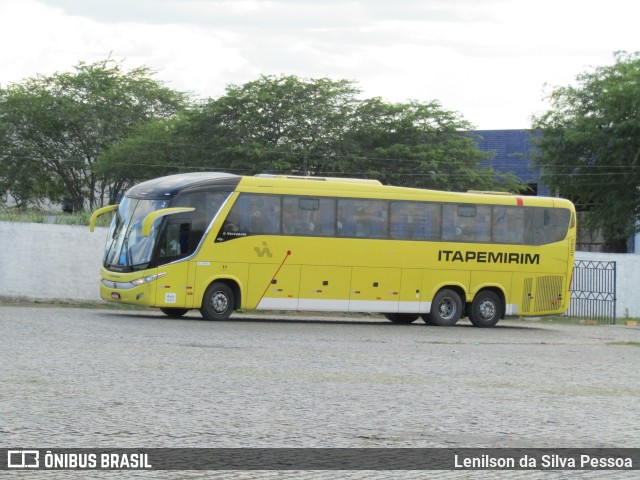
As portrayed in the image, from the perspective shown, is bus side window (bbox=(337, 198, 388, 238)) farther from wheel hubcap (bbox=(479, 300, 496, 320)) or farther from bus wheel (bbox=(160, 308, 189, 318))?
bus wheel (bbox=(160, 308, 189, 318))

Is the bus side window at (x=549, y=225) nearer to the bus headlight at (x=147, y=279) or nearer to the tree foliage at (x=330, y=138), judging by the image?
the bus headlight at (x=147, y=279)

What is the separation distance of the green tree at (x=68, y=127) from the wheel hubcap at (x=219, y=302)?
40.9m

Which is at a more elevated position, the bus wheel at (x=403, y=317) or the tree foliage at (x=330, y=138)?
the tree foliage at (x=330, y=138)

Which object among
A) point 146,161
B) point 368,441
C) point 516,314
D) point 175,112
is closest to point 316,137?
point 146,161

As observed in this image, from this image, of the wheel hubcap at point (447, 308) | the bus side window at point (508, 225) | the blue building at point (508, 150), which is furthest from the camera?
the blue building at point (508, 150)

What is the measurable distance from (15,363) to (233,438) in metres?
5.72

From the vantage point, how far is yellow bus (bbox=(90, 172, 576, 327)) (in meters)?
25.6

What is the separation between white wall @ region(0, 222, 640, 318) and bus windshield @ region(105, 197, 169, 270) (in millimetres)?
6241

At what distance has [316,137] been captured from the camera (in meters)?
54.4

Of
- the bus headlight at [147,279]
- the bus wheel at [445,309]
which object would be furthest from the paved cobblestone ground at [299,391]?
the bus wheel at [445,309]

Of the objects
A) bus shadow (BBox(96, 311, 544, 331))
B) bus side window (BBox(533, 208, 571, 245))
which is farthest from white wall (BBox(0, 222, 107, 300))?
bus side window (BBox(533, 208, 571, 245))

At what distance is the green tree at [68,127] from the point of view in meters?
67.1

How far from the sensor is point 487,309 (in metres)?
28.9

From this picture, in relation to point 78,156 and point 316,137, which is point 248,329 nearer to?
point 316,137
